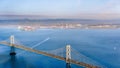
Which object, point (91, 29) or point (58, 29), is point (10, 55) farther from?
point (91, 29)

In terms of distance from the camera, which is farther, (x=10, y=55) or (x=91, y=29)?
(x=91, y=29)

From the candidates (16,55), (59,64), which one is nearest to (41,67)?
(59,64)

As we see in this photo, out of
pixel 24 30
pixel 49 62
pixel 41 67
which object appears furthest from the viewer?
pixel 24 30

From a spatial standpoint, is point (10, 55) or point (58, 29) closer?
point (10, 55)

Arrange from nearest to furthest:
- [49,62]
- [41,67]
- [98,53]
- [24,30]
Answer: [41,67]
[49,62]
[98,53]
[24,30]

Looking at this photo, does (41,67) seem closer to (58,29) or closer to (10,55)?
(10,55)

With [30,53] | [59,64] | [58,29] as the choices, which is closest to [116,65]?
[59,64]

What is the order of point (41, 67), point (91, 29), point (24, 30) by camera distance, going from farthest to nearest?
point (91, 29) → point (24, 30) → point (41, 67)

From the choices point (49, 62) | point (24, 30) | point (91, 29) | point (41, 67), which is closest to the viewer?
point (41, 67)

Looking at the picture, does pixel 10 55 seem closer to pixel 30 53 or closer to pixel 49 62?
pixel 30 53
